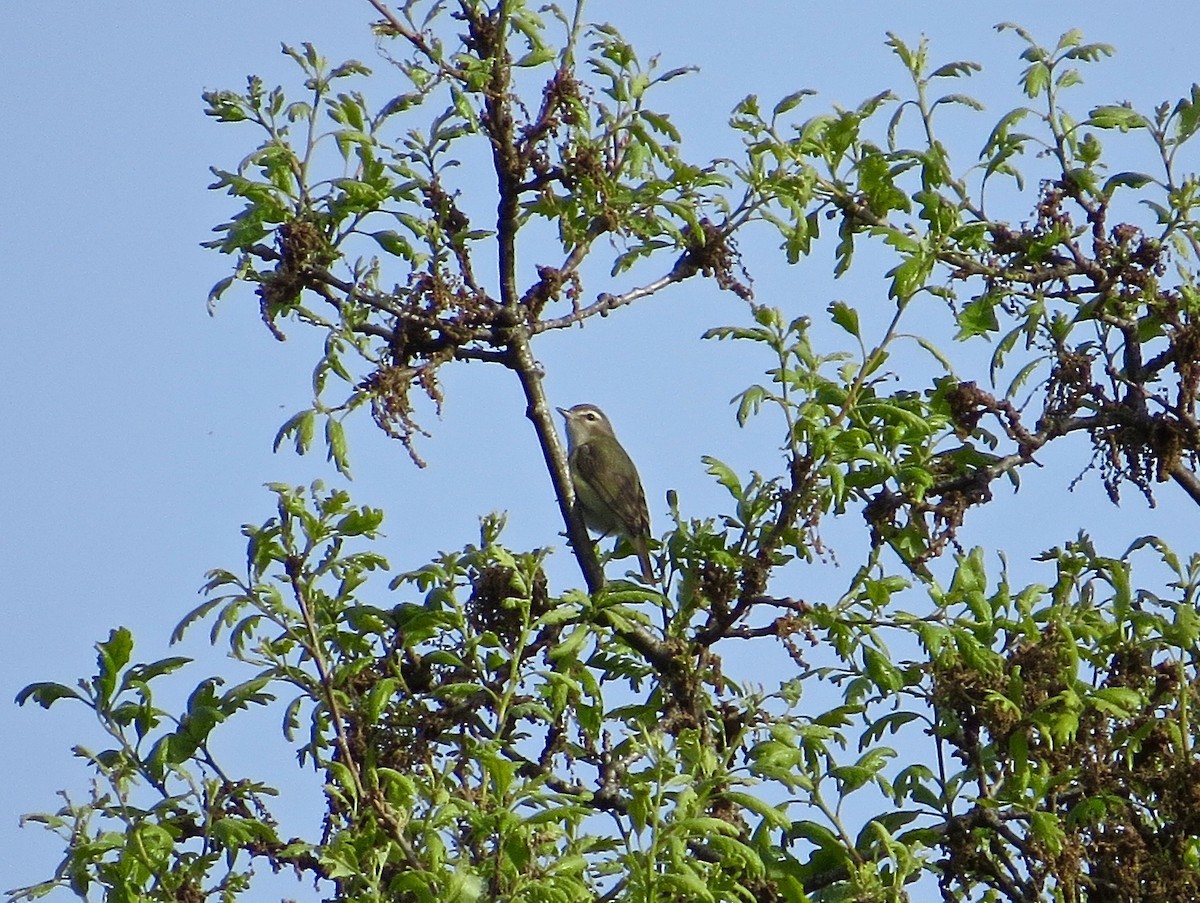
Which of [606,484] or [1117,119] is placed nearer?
[1117,119]

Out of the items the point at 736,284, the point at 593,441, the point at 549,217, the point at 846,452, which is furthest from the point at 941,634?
the point at 593,441

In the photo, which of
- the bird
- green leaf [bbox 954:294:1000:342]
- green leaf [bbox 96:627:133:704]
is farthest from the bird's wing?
green leaf [bbox 96:627:133:704]

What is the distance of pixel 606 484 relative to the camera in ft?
36.8

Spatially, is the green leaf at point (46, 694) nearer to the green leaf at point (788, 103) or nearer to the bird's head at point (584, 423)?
the green leaf at point (788, 103)

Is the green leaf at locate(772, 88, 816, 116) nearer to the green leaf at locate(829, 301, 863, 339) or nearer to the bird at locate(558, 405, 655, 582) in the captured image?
the green leaf at locate(829, 301, 863, 339)

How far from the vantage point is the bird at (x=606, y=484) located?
1062 cm

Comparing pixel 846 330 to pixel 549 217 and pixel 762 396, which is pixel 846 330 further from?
pixel 549 217

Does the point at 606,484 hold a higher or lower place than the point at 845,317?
higher

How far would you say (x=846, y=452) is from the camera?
227 inches

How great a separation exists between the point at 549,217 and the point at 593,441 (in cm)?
616

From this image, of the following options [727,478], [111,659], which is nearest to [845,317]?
[727,478]

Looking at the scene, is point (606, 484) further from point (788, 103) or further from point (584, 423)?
point (788, 103)

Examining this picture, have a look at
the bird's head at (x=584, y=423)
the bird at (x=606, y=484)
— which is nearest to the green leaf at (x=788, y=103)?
the bird at (x=606, y=484)

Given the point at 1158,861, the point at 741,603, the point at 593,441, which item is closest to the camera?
the point at 1158,861
